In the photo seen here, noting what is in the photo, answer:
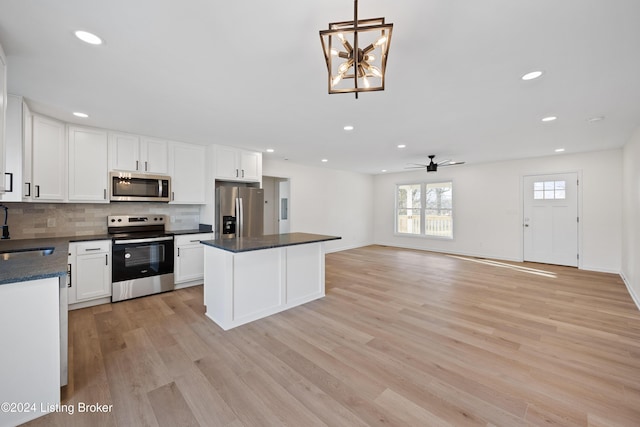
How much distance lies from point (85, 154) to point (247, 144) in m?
2.21

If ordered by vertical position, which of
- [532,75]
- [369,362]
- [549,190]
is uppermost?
[532,75]

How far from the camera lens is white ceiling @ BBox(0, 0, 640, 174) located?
1.49 m

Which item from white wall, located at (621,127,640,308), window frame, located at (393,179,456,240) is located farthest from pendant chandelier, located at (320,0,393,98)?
window frame, located at (393,179,456,240)

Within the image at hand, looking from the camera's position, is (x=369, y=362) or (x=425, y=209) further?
(x=425, y=209)

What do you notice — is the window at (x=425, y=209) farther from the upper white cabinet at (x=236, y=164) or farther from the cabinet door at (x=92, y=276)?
the cabinet door at (x=92, y=276)

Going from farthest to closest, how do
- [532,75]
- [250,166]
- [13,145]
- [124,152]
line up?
[250,166]
[124,152]
[13,145]
[532,75]

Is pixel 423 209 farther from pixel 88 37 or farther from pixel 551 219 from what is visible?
pixel 88 37

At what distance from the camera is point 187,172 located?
4.41 m

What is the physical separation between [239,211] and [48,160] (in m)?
2.49

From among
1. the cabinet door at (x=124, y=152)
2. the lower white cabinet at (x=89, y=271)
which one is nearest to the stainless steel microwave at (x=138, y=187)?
the cabinet door at (x=124, y=152)

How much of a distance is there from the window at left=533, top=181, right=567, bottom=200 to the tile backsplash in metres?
7.73

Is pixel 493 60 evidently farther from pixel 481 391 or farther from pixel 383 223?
pixel 383 223

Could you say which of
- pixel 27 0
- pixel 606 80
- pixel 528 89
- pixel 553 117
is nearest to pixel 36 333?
pixel 27 0

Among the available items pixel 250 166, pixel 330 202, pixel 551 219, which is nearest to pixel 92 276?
pixel 250 166
